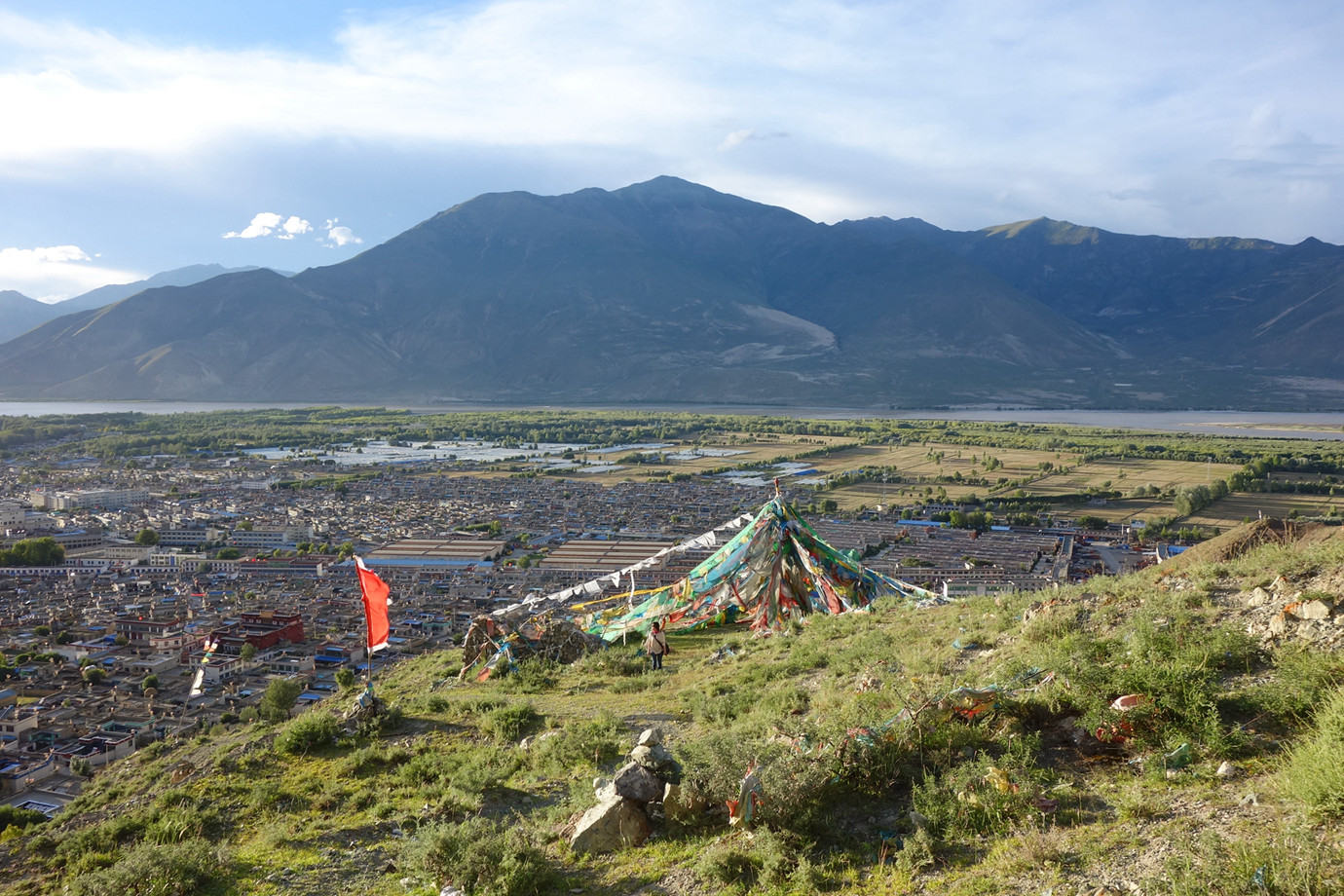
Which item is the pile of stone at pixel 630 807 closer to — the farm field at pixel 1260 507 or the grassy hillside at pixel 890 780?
the grassy hillside at pixel 890 780

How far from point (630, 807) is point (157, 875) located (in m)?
4.15

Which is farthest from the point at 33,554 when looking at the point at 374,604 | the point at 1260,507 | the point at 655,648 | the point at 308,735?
the point at 1260,507

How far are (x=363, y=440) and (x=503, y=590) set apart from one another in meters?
91.8

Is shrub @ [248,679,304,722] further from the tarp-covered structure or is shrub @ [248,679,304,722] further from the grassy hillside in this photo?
the tarp-covered structure

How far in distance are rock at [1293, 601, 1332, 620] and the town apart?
797 centimetres

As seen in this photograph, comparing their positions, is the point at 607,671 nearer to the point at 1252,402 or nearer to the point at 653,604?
the point at 653,604

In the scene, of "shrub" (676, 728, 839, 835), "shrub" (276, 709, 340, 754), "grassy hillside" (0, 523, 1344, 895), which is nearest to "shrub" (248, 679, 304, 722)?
"grassy hillside" (0, 523, 1344, 895)

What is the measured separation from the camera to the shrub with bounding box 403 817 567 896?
21.0 ft

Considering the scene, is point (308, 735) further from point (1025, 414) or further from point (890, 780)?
point (1025, 414)

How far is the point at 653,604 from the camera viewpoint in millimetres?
16781

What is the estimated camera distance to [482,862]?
21.4 feet

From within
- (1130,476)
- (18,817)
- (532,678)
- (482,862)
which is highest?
(482,862)

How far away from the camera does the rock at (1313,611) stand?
7457mm

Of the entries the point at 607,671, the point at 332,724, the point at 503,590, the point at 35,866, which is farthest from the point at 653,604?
the point at 503,590
